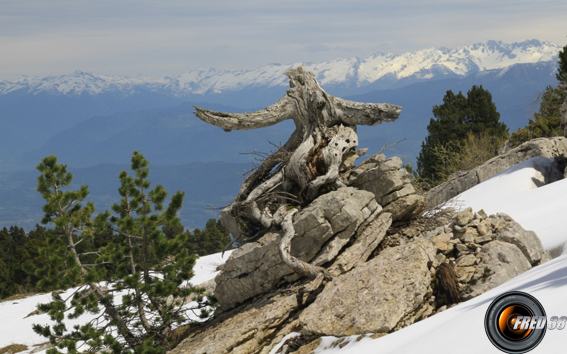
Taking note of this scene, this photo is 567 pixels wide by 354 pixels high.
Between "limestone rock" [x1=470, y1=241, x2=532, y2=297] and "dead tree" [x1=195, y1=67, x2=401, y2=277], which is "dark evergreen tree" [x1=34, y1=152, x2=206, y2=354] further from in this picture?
"limestone rock" [x1=470, y1=241, x2=532, y2=297]

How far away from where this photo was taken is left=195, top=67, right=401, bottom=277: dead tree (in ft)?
42.8

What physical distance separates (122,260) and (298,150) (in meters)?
5.57

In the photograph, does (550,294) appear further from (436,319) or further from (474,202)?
(474,202)

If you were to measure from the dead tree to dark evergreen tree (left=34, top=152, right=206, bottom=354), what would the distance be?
1.98 m

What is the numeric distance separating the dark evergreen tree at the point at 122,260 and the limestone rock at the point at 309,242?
7.38 feet

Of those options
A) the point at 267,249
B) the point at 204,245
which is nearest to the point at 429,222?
the point at 267,249

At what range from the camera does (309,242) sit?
39.3 ft

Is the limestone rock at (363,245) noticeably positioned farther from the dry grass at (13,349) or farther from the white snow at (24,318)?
the dry grass at (13,349)

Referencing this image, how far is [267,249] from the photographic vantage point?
12.2 meters

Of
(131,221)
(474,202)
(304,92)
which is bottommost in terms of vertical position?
(474,202)

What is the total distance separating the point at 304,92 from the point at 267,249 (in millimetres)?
4387

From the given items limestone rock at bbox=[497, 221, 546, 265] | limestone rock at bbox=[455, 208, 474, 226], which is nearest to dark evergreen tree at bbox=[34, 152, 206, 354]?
limestone rock at bbox=[455, 208, 474, 226]
